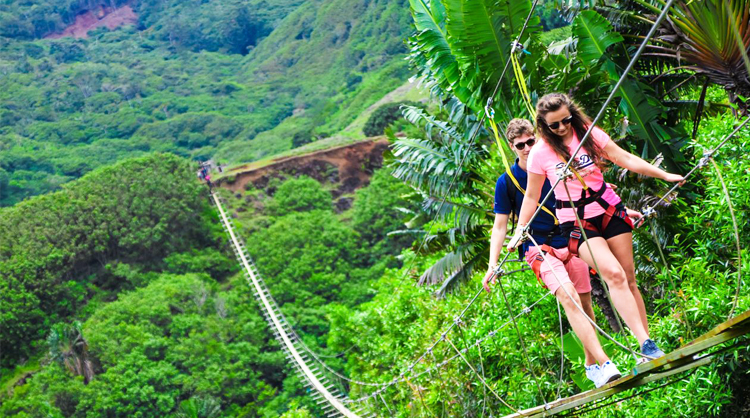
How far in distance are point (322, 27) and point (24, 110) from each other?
27854 millimetres

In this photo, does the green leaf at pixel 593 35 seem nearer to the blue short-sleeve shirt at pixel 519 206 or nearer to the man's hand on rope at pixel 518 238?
the blue short-sleeve shirt at pixel 519 206

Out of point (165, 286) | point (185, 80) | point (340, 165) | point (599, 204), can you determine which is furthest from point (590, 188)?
point (185, 80)

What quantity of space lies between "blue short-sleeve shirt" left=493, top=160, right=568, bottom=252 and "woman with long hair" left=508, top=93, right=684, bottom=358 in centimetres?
17

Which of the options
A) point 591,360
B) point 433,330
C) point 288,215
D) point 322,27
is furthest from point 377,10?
point 591,360

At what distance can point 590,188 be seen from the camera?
9.56 feet

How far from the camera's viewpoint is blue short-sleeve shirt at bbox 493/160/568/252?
125 inches

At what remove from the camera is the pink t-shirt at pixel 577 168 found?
2.89 metres

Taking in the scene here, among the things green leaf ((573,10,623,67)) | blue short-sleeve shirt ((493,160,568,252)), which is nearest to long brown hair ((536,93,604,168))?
blue short-sleeve shirt ((493,160,568,252))

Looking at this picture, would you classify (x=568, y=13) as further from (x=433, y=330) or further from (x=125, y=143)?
(x=125, y=143)

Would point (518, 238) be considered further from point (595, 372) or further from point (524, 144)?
point (595, 372)

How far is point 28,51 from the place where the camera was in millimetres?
77625

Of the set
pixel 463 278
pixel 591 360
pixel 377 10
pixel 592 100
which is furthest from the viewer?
pixel 377 10

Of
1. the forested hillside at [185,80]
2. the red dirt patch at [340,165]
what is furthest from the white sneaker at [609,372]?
the forested hillside at [185,80]

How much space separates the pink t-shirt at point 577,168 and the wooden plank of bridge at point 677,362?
60 cm
